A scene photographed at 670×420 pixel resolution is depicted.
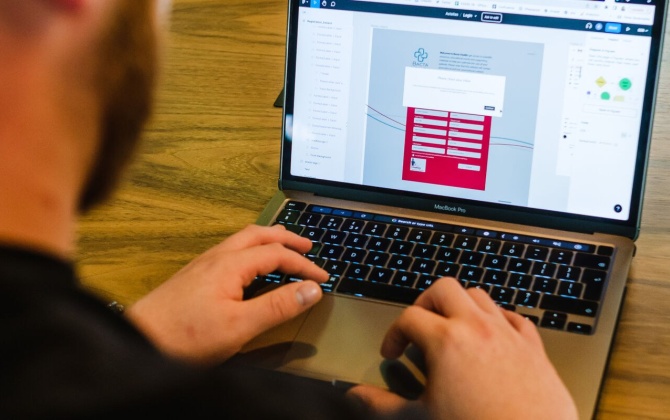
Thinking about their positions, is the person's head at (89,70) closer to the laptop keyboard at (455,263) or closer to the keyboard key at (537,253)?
the laptop keyboard at (455,263)

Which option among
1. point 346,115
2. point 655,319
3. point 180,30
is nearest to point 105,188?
point 346,115

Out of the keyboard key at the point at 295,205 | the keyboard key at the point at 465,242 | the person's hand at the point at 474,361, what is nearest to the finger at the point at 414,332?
the person's hand at the point at 474,361

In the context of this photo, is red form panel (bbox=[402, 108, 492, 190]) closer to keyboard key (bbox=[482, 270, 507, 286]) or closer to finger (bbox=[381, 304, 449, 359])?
keyboard key (bbox=[482, 270, 507, 286])

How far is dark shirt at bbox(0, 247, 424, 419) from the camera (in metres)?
0.42

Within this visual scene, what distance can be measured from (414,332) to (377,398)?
7cm

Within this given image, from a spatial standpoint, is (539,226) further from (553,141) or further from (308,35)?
(308,35)

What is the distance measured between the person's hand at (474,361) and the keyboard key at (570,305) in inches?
3.9

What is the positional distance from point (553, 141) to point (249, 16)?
0.82m

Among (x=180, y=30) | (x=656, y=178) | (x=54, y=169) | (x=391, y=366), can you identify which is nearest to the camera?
(x=54, y=169)

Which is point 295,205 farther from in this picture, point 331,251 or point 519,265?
point 519,265

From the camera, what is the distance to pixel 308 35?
1.13 m

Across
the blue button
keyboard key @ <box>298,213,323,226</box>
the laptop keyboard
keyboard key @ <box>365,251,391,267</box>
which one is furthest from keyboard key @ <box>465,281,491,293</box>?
the blue button

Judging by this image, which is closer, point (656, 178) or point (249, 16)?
point (656, 178)


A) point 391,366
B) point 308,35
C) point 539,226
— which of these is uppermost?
point 308,35
